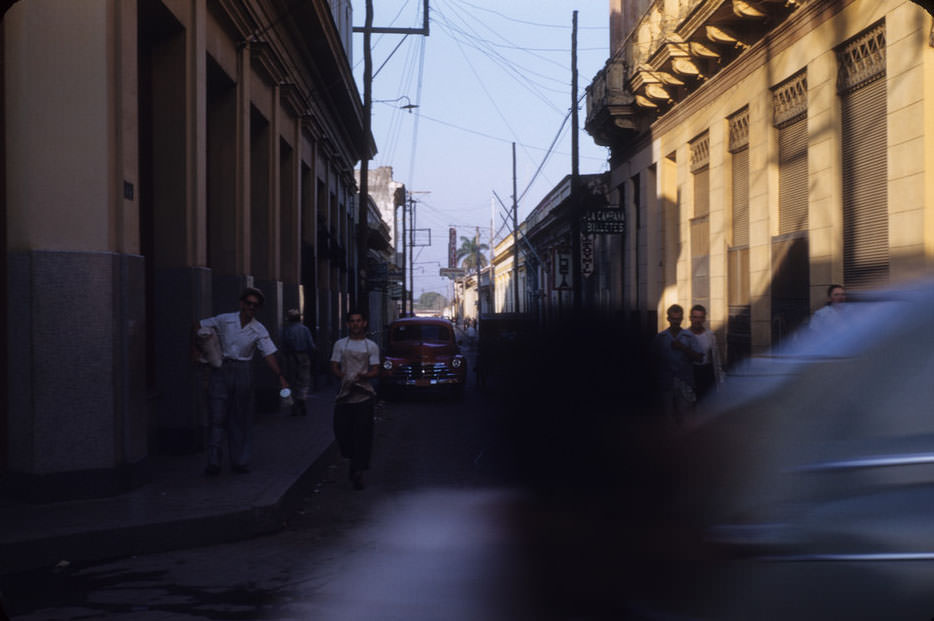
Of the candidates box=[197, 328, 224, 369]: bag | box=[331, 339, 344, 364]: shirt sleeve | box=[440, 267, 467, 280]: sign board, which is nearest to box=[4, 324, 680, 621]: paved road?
box=[331, 339, 344, 364]: shirt sleeve

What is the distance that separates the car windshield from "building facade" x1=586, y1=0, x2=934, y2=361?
5304 mm

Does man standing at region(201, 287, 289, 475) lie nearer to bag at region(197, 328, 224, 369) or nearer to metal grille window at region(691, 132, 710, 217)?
bag at region(197, 328, 224, 369)

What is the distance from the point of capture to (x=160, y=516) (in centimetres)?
741

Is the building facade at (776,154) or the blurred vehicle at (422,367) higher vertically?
the building facade at (776,154)

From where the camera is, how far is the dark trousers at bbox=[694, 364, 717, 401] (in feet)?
35.2

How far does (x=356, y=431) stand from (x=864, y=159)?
775 cm

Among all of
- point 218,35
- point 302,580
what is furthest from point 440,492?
point 218,35

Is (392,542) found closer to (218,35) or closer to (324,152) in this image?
(218,35)

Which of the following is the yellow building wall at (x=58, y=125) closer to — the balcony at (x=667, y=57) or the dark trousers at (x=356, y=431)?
the dark trousers at (x=356, y=431)

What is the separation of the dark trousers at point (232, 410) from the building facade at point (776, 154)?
737 cm

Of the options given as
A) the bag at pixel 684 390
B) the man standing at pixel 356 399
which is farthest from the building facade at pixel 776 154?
the man standing at pixel 356 399

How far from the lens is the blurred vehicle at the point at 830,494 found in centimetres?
261

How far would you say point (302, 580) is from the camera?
602 cm

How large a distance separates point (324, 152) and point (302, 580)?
70.7ft
